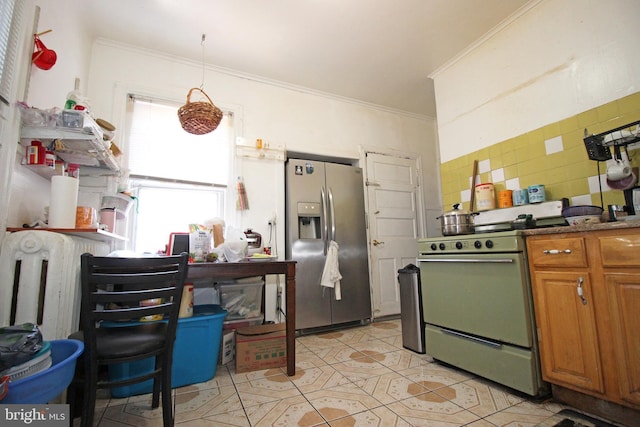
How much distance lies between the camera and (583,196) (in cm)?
201

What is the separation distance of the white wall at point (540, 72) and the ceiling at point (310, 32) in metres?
0.23

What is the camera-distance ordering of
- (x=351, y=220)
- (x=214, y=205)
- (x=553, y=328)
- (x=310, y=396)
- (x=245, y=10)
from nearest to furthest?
(x=553, y=328)
(x=310, y=396)
(x=245, y=10)
(x=214, y=205)
(x=351, y=220)

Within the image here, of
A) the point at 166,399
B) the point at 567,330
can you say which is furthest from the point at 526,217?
the point at 166,399

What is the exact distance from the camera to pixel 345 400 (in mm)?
1635

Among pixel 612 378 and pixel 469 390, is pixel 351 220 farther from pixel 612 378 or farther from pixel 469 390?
pixel 612 378

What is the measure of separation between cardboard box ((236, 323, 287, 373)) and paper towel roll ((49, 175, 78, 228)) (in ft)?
4.15

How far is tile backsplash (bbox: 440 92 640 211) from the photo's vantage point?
1.89m

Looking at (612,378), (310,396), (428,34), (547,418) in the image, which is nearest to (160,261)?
(310,396)

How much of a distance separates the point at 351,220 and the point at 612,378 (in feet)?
7.81

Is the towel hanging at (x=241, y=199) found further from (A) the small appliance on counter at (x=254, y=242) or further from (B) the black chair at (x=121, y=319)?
(B) the black chair at (x=121, y=319)

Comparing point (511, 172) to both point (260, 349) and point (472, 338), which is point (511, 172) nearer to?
point (472, 338)

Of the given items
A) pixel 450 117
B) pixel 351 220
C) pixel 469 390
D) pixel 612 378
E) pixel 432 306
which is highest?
pixel 450 117

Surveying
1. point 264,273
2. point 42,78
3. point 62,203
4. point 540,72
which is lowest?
point 264,273

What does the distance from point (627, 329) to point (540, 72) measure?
1.98m
